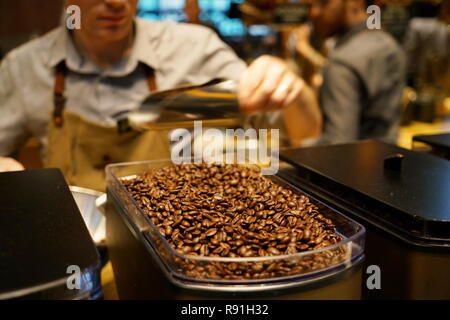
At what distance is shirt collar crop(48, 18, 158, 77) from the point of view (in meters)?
1.80

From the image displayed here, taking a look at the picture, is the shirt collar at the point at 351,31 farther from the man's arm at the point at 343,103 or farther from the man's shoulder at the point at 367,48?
the man's arm at the point at 343,103

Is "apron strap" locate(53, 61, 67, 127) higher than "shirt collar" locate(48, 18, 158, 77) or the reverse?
the reverse

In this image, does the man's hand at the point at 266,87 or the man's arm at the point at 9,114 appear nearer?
the man's hand at the point at 266,87

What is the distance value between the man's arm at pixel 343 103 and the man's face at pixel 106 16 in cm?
143

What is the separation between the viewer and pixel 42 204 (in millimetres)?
827

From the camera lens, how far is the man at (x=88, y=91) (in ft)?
5.83

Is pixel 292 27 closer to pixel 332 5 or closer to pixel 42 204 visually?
pixel 332 5

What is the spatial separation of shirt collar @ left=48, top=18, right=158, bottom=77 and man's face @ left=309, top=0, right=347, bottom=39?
1.49 m

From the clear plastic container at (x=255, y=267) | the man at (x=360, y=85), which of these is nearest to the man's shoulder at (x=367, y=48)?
the man at (x=360, y=85)

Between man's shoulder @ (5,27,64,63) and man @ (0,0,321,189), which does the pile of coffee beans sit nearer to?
man @ (0,0,321,189)

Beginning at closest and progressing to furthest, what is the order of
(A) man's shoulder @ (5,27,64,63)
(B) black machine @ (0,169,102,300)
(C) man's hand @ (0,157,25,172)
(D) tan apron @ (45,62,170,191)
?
(B) black machine @ (0,169,102,300)
(C) man's hand @ (0,157,25,172)
(D) tan apron @ (45,62,170,191)
(A) man's shoulder @ (5,27,64,63)

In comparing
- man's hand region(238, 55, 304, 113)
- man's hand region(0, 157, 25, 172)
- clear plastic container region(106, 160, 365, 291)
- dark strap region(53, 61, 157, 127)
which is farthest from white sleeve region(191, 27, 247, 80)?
clear plastic container region(106, 160, 365, 291)

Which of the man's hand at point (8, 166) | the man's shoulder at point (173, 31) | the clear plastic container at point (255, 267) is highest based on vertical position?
the man's shoulder at point (173, 31)

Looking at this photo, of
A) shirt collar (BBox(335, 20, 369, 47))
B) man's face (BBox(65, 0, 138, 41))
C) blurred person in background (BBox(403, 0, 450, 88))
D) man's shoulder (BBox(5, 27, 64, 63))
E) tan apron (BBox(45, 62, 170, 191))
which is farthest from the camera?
blurred person in background (BBox(403, 0, 450, 88))
